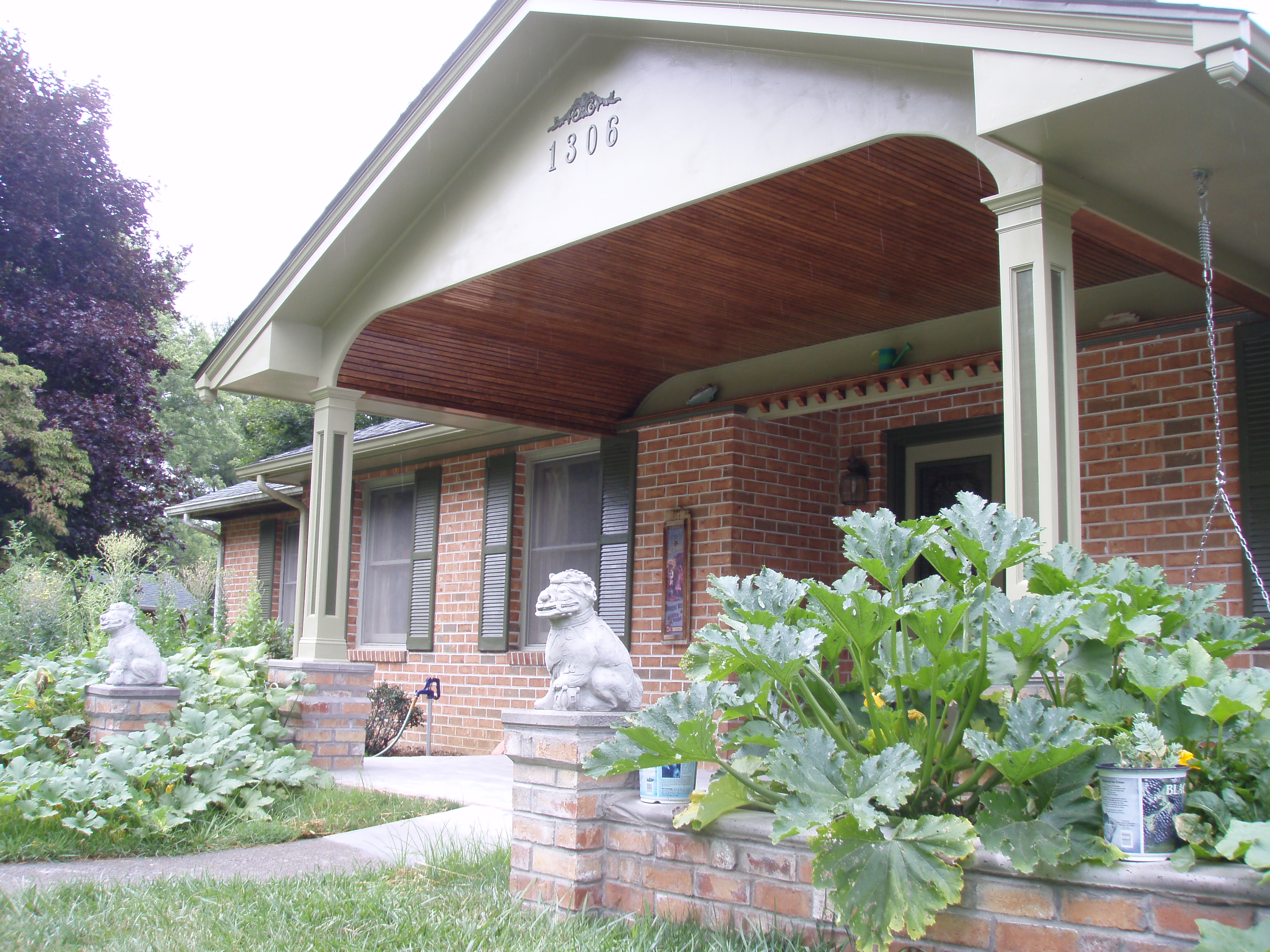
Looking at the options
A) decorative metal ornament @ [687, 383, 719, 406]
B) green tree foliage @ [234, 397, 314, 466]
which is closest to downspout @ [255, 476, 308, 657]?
decorative metal ornament @ [687, 383, 719, 406]

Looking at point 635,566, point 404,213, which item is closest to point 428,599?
point 635,566

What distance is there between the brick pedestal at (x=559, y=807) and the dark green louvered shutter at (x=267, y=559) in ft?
31.2

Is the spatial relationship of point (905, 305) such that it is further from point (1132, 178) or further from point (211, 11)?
point (211, 11)

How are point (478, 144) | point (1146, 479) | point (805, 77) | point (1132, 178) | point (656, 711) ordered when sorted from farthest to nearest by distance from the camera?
point (478, 144) → point (1146, 479) → point (805, 77) → point (1132, 178) → point (656, 711)

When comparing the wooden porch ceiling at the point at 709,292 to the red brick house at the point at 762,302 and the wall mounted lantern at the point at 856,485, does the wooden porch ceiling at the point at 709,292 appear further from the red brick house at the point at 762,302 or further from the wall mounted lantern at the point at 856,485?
the wall mounted lantern at the point at 856,485

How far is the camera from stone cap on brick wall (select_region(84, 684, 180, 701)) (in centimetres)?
608

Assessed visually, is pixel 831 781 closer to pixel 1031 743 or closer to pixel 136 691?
pixel 1031 743

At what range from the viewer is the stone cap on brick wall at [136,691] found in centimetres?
608

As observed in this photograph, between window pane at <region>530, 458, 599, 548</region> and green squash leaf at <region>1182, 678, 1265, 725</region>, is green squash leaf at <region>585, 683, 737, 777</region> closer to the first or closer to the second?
green squash leaf at <region>1182, 678, 1265, 725</region>

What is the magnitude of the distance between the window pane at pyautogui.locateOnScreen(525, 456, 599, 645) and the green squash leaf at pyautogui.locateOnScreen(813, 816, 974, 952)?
Answer: 6046 mm

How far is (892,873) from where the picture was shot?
2.50 metres

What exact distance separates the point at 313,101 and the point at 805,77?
58612mm

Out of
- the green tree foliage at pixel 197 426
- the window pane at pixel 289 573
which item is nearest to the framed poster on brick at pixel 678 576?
the window pane at pixel 289 573

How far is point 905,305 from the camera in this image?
6457mm
